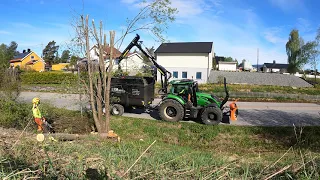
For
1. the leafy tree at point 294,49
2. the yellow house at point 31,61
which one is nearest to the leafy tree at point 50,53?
the yellow house at point 31,61

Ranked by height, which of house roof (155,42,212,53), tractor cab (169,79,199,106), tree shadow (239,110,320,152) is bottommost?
tree shadow (239,110,320,152)

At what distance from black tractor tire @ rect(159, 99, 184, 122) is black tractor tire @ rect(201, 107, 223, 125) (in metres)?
0.98

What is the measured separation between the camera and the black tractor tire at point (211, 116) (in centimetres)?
1071

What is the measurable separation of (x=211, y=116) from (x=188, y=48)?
2540 cm

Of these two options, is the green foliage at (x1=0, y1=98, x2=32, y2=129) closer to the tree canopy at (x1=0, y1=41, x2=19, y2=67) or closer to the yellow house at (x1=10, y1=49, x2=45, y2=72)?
the tree canopy at (x1=0, y1=41, x2=19, y2=67)

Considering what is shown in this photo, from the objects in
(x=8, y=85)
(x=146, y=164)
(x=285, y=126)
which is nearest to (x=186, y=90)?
(x=285, y=126)

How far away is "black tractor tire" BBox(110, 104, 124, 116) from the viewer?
12.5 meters

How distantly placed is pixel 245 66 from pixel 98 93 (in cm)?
7143

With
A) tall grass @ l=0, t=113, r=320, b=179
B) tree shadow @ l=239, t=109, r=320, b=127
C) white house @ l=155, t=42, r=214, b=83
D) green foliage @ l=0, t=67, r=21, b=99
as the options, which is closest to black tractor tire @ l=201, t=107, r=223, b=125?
tree shadow @ l=239, t=109, r=320, b=127

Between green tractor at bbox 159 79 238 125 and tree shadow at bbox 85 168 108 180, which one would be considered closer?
tree shadow at bbox 85 168 108 180

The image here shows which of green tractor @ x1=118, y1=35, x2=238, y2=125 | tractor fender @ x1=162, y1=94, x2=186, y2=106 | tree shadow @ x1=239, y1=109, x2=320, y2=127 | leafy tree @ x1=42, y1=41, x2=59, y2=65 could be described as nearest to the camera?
green tractor @ x1=118, y1=35, x2=238, y2=125

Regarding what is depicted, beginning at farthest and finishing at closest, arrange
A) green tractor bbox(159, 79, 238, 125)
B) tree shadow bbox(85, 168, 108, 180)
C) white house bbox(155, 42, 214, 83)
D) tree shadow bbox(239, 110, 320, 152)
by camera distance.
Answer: white house bbox(155, 42, 214, 83) < green tractor bbox(159, 79, 238, 125) < tree shadow bbox(239, 110, 320, 152) < tree shadow bbox(85, 168, 108, 180)

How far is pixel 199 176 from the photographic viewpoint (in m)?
2.87

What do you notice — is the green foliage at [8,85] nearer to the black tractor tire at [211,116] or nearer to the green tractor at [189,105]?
the green tractor at [189,105]
